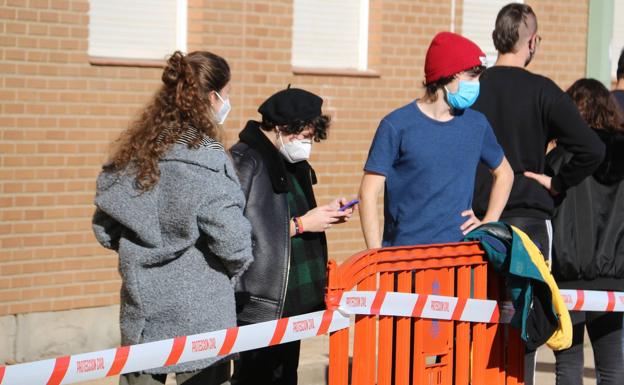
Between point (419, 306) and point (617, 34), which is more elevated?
point (617, 34)

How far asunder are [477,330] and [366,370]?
2.08 feet

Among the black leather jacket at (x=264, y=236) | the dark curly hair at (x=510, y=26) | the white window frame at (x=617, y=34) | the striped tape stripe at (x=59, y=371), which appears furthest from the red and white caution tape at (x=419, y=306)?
the white window frame at (x=617, y=34)

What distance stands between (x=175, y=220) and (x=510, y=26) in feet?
8.16

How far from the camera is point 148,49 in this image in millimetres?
8875

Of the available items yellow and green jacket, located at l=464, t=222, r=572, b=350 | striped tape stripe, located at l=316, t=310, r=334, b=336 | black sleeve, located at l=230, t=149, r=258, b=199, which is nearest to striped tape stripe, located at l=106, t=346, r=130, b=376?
striped tape stripe, located at l=316, t=310, r=334, b=336

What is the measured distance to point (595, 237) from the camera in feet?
21.4

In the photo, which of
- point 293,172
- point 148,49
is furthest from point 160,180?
point 148,49

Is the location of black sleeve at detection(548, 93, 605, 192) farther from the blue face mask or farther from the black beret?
the black beret

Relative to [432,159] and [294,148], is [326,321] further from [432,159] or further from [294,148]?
[432,159]

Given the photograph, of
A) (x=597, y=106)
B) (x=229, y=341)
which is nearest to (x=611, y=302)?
(x=597, y=106)

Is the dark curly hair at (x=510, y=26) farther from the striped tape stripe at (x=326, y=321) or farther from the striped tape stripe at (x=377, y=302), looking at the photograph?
the striped tape stripe at (x=326, y=321)

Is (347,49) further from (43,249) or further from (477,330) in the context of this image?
(477,330)

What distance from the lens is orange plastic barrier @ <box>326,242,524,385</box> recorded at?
199 inches

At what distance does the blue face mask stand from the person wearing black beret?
58 cm
